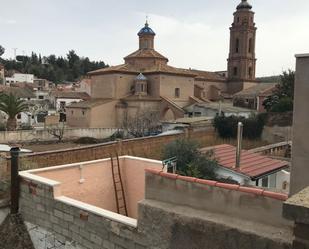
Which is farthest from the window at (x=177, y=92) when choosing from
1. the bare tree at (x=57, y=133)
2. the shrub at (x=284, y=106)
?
the bare tree at (x=57, y=133)

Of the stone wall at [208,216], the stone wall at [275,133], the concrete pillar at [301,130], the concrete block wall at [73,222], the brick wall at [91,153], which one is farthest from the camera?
the stone wall at [275,133]

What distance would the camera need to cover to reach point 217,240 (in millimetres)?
4164

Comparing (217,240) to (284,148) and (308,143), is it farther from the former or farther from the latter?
(284,148)

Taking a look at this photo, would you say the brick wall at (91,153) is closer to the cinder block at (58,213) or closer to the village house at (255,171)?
the cinder block at (58,213)

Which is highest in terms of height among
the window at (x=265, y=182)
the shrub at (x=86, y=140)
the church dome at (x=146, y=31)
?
the church dome at (x=146, y=31)

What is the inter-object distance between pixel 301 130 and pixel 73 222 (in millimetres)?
4462

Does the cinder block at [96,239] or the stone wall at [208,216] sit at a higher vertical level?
the stone wall at [208,216]

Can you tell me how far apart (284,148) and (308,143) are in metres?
19.8

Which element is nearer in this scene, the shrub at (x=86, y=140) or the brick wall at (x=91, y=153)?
the brick wall at (x=91, y=153)

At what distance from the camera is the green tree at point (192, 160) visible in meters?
12.0

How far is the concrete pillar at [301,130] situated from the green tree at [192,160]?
8.29 metres

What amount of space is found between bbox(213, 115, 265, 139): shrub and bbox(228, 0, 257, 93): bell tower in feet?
98.0

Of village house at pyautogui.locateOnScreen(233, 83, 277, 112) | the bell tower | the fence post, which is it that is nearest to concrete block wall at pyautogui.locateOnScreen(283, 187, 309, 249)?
the fence post

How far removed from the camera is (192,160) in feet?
43.5
